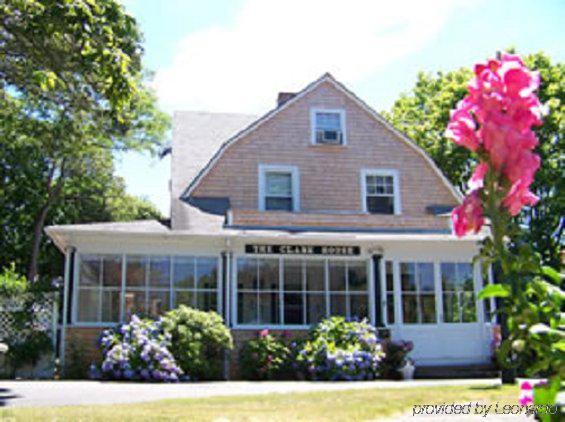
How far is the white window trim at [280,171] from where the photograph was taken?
19.2m

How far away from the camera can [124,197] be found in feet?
121

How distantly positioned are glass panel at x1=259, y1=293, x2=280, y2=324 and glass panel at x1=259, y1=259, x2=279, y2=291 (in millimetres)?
212

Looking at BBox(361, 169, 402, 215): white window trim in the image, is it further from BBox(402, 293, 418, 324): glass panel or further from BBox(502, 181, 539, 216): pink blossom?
BBox(502, 181, 539, 216): pink blossom

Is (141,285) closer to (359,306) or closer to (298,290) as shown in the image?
(298,290)

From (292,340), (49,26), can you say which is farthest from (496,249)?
(292,340)

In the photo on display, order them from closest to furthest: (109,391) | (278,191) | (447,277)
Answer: (109,391), (447,277), (278,191)

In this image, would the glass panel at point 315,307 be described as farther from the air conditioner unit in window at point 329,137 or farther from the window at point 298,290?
the air conditioner unit in window at point 329,137

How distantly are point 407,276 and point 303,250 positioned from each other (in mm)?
3038

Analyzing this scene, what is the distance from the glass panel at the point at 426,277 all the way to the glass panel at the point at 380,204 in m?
2.97

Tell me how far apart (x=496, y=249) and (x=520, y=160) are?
0.84 feet

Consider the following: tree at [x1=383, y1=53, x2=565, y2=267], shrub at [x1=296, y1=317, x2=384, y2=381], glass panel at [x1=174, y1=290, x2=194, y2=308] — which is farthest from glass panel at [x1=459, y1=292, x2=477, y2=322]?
tree at [x1=383, y1=53, x2=565, y2=267]

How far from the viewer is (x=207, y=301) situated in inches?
643

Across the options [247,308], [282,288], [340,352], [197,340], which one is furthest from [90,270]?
[340,352]

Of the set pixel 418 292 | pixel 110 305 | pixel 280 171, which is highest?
pixel 280 171
